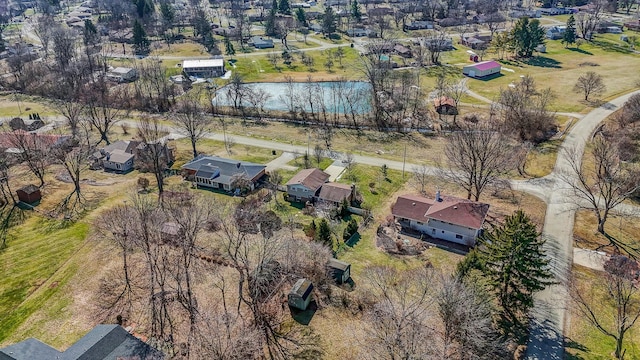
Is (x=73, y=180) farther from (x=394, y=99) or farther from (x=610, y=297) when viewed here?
(x=610, y=297)

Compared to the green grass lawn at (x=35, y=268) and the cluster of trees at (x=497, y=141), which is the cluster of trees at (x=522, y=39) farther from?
the green grass lawn at (x=35, y=268)

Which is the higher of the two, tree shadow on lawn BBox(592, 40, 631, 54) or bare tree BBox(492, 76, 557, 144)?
tree shadow on lawn BBox(592, 40, 631, 54)

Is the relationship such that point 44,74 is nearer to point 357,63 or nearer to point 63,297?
point 357,63

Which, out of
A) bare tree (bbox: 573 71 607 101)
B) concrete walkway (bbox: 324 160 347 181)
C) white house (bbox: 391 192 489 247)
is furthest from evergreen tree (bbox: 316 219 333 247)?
bare tree (bbox: 573 71 607 101)

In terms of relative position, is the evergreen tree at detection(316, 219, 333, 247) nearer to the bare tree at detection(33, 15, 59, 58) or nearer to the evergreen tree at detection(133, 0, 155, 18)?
the bare tree at detection(33, 15, 59, 58)

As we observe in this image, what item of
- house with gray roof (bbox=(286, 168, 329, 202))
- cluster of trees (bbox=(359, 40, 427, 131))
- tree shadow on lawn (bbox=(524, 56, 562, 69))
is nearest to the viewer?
house with gray roof (bbox=(286, 168, 329, 202))

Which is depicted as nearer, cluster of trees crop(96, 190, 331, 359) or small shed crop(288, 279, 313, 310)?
cluster of trees crop(96, 190, 331, 359)

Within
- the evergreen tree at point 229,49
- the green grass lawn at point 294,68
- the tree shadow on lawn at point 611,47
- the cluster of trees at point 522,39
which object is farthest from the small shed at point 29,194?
the tree shadow on lawn at point 611,47

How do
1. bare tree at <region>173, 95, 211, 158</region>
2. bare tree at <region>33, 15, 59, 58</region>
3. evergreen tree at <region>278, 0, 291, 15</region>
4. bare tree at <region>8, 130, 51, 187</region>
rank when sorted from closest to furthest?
bare tree at <region>8, 130, 51, 187</region>
bare tree at <region>173, 95, 211, 158</region>
bare tree at <region>33, 15, 59, 58</region>
evergreen tree at <region>278, 0, 291, 15</region>
